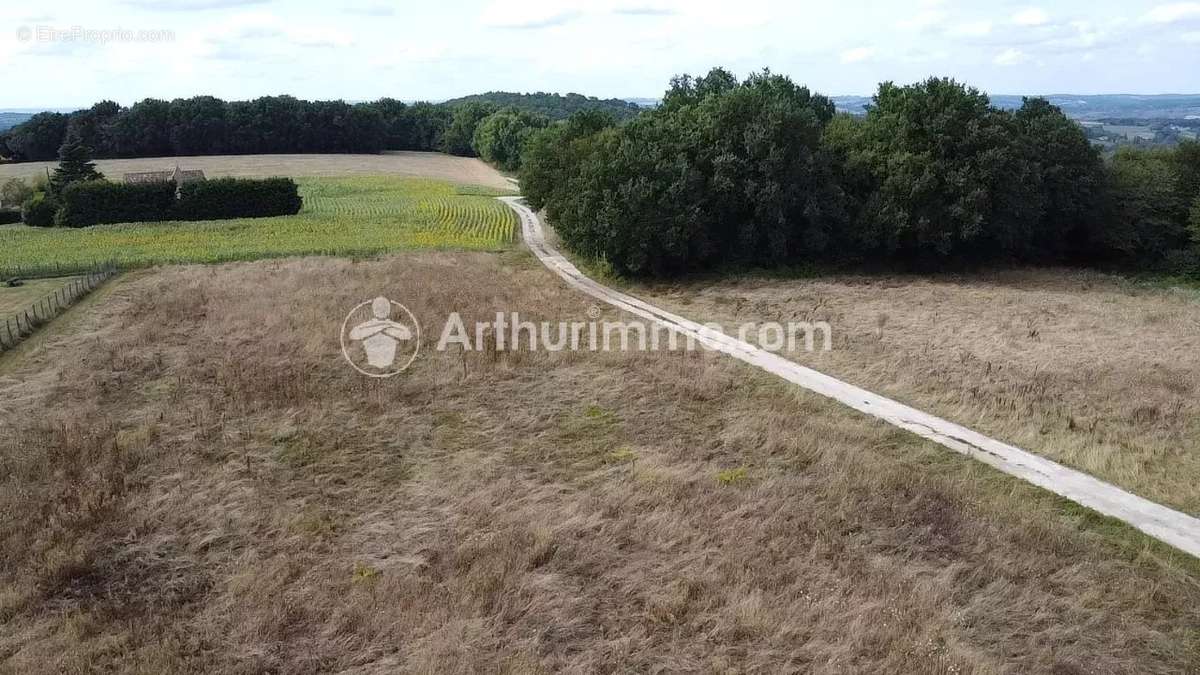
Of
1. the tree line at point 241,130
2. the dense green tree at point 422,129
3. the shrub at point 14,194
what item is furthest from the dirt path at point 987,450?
the dense green tree at point 422,129

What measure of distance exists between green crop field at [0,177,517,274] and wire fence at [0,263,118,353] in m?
2.40

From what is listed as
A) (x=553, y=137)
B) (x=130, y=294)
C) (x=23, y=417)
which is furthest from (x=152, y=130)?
(x=23, y=417)

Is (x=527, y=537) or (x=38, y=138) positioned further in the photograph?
(x=38, y=138)

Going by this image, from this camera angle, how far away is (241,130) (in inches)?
3275

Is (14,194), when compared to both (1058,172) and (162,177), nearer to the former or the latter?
(162,177)

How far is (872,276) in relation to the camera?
34531 mm

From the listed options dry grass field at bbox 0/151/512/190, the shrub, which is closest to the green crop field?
the shrub

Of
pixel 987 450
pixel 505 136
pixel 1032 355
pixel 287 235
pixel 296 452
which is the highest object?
pixel 505 136

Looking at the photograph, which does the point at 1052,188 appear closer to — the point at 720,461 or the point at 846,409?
the point at 846,409

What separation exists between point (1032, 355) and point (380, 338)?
1755cm

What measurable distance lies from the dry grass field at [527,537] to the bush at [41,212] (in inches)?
1286

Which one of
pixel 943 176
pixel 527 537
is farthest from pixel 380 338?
pixel 943 176

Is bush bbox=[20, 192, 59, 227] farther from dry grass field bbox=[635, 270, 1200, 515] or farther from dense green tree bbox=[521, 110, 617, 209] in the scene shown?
dry grass field bbox=[635, 270, 1200, 515]

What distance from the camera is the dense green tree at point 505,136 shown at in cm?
8144
